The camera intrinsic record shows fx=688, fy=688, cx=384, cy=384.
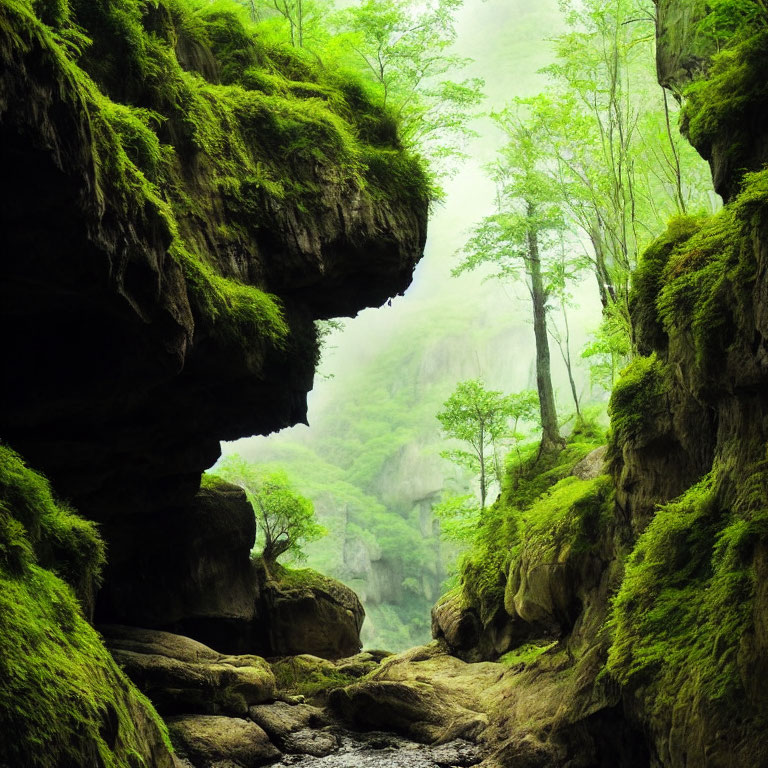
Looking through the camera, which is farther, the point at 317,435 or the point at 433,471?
the point at 317,435

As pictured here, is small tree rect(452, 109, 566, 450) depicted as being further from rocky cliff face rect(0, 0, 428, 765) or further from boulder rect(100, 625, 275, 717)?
boulder rect(100, 625, 275, 717)

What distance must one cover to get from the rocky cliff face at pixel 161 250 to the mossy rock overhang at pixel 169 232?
3 cm

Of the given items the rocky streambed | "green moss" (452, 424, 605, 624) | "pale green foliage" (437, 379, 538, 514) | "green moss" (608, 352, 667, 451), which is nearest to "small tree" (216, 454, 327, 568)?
"pale green foliage" (437, 379, 538, 514)

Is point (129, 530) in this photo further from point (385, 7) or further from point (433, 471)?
point (433, 471)

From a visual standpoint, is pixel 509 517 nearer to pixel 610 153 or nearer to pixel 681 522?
pixel 610 153

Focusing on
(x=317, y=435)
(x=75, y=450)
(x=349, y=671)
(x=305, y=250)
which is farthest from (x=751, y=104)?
(x=317, y=435)

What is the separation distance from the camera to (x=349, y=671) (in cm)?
1831

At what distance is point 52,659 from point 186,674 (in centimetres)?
784

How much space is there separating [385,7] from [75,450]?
11856 mm

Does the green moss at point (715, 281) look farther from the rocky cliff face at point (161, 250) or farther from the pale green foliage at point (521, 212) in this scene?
the pale green foliage at point (521, 212)

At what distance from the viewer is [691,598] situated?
6.91 m

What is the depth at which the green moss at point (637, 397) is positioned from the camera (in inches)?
379

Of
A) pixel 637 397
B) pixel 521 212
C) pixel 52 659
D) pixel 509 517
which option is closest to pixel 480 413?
pixel 509 517

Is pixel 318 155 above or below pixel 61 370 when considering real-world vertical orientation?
above
